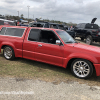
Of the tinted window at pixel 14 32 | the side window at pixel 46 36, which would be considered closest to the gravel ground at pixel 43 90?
the side window at pixel 46 36

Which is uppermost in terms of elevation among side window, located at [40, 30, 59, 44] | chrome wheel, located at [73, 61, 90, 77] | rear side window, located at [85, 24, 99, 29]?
rear side window, located at [85, 24, 99, 29]

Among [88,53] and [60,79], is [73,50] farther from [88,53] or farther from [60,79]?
[60,79]

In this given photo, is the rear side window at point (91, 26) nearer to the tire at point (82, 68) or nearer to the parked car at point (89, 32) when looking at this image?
the parked car at point (89, 32)

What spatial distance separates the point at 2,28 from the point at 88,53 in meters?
4.14

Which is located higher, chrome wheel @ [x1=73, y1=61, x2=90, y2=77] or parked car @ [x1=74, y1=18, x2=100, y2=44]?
parked car @ [x1=74, y1=18, x2=100, y2=44]

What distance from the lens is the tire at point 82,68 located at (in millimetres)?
3796

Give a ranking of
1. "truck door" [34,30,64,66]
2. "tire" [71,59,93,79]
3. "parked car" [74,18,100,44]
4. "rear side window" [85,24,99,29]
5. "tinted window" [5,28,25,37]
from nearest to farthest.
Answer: "tire" [71,59,93,79]
"truck door" [34,30,64,66]
"tinted window" [5,28,25,37]
"parked car" [74,18,100,44]
"rear side window" [85,24,99,29]

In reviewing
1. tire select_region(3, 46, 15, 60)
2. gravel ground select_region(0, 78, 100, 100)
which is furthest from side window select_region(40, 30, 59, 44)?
gravel ground select_region(0, 78, 100, 100)

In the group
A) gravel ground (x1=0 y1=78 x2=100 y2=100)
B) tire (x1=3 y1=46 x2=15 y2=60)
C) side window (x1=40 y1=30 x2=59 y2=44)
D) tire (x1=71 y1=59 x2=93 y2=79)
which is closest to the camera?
gravel ground (x1=0 y1=78 x2=100 y2=100)

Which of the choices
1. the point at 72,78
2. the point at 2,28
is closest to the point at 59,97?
the point at 72,78

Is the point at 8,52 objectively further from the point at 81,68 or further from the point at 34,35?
the point at 81,68

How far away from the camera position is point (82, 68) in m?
3.93

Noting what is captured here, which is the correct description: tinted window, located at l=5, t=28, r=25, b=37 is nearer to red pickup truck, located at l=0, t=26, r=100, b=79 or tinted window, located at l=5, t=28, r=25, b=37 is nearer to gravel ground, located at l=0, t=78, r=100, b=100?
red pickup truck, located at l=0, t=26, r=100, b=79

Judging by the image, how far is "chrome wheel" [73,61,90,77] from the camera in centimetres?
388
